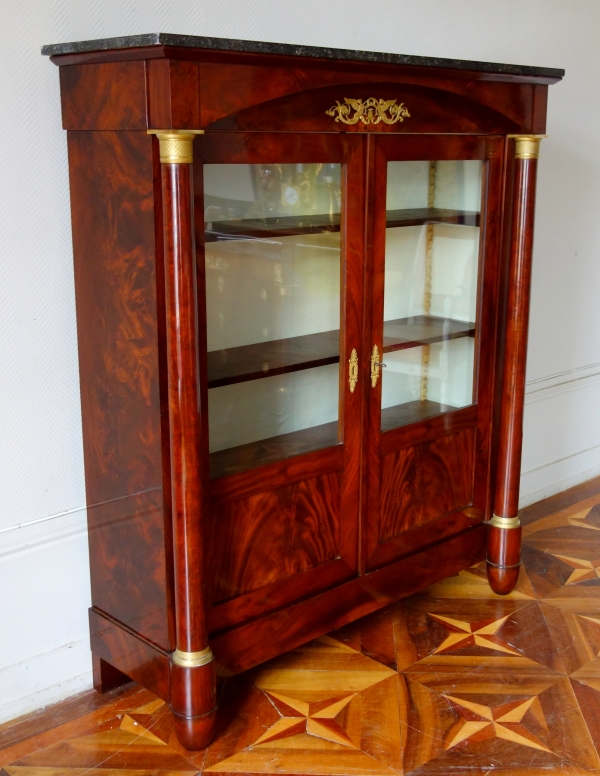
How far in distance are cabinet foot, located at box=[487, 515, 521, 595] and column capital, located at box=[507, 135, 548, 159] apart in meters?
0.75

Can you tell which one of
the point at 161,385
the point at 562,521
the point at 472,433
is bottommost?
the point at 562,521

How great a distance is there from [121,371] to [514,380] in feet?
2.80

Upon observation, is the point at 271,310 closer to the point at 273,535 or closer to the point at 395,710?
the point at 273,535

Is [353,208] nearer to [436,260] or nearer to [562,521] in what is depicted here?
[436,260]

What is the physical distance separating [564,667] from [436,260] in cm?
82

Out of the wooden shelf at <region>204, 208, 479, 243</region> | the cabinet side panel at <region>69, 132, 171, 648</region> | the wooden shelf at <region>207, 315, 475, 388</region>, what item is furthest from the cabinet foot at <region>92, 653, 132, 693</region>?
the wooden shelf at <region>204, 208, 479, 243</region>

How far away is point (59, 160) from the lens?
4.81 feet

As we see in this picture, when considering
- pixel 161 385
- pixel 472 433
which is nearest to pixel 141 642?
pixel 161 385

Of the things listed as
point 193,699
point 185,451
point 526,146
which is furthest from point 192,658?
point 526,146

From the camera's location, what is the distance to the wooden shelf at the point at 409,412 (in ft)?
5.61

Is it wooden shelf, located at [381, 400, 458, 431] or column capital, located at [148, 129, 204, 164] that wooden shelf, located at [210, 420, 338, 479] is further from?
column capital, located at [148, 129, 204, 164]

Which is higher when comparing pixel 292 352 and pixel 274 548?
pixel 292 352

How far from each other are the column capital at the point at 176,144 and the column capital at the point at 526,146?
0.77 m

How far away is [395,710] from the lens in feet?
5.21
